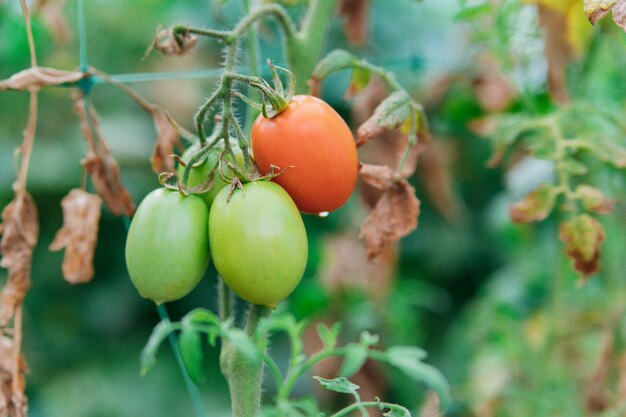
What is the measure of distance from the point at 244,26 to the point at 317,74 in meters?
0.13

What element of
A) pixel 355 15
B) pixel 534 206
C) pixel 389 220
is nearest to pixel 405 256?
pixel 355 15

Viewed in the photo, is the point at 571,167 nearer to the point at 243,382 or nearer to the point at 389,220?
the point at 389,220

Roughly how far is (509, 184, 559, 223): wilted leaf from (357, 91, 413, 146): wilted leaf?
0.24m

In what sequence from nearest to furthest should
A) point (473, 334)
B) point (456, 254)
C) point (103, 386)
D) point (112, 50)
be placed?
point (473, 334) → point (103, 386) → point (456, 254) → point (112, 50)

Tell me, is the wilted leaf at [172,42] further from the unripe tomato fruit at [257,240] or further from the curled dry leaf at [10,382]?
the curled dry leaf at [10,382]

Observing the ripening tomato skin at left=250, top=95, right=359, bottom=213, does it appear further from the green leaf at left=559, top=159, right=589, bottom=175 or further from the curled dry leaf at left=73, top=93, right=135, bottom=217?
the green leaf at left=559, top=159, right=589, bottom=175

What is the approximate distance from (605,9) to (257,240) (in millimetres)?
362

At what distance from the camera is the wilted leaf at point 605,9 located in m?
0.66

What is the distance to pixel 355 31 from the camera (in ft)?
3.91

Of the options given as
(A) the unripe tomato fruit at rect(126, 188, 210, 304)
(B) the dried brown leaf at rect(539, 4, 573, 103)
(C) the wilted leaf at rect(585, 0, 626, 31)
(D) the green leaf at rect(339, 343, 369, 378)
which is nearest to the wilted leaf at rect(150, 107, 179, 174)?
(A) the unripe tomato fruit at rect(126, 188, 210, 304)

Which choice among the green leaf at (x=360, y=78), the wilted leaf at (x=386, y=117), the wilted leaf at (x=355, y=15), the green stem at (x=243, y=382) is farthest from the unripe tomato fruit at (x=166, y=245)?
the wilted leaf at (x=355, y=15)

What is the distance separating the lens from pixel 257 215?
639 millimetres

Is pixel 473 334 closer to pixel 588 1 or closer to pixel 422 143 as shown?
pixel 422 143

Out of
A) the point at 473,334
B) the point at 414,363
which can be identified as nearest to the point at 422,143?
the point at 414,363
